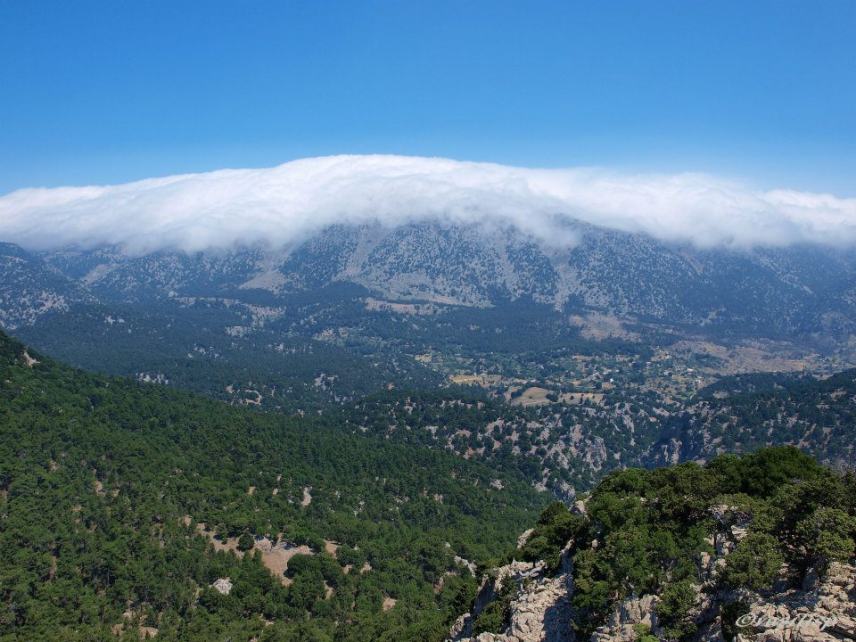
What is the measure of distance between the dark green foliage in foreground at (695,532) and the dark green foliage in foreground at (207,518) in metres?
25.4

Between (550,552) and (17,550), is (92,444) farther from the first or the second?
(550,552)

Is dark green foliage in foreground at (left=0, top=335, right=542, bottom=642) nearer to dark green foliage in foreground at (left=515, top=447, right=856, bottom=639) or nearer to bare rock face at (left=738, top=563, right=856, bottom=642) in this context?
dark green foliage in foreground at (left=515, top=447, right=856, bottom=639)

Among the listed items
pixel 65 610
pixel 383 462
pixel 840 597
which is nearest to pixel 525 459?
pixel 383 462

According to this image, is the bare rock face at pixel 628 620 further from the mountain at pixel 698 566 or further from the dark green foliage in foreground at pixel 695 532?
the dark green foliage in foreground at pixel 695 532

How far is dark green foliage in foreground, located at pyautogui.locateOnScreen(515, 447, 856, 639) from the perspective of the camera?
32.9 m

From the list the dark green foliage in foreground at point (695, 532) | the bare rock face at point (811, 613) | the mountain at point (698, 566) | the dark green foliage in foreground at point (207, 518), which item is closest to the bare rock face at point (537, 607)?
the mountain at point (698, 566)

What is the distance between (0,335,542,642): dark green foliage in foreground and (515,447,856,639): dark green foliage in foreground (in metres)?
25.4

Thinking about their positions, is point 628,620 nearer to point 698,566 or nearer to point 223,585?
point 698,566

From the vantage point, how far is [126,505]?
10756cm

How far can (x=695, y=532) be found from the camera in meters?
40.9

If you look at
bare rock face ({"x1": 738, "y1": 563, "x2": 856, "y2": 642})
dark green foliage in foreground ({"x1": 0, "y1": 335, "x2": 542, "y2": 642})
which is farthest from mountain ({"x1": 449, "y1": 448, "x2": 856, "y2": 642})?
dark green foliage in foreground ({"x1": 0, "y1": 335, "x2": 542, "y2": 642})

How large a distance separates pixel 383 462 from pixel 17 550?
87059mm

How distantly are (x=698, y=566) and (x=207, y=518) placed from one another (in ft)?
316

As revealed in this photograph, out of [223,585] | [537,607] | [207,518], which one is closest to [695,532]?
[537,607]
